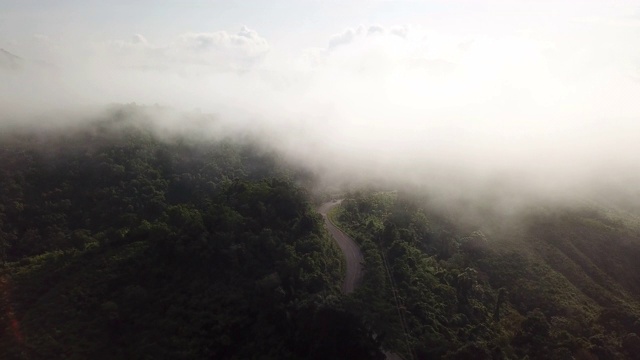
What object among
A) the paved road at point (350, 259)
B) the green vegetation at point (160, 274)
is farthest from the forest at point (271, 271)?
the paved road at point (350, 259)

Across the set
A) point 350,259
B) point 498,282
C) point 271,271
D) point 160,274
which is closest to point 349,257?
point 350,259

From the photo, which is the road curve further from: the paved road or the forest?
the forest

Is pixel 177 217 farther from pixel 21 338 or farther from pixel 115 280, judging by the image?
pixel 21 338

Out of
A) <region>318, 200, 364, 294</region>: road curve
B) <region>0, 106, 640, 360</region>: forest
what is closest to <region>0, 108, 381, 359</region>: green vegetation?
<region>0, 106, 640, 360</region>: forest

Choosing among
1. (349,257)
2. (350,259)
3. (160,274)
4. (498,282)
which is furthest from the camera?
(498,282)

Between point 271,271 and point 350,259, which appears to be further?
point 350,259

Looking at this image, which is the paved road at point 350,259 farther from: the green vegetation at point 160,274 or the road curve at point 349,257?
the green vegetation at point 160,274

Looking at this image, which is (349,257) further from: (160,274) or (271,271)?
(160,274)
